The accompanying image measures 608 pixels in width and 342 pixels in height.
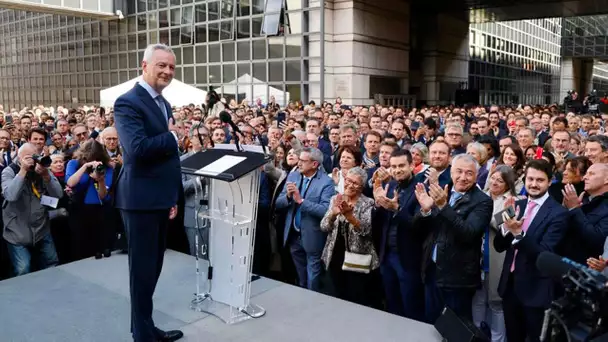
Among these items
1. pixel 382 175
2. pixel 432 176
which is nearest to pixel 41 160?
pixel 382 175

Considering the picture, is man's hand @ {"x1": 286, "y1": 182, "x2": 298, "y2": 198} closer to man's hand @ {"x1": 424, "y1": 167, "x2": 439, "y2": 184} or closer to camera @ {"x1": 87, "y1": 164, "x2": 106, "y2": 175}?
man's hand @ {"x1": 424, "y1": 167, "x2": 439, "y2": 184}

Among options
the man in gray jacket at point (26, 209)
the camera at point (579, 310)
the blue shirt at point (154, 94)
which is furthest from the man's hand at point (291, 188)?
the camera at point (579, 310)

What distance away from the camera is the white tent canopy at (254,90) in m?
21.0

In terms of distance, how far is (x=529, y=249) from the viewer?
3486 mm

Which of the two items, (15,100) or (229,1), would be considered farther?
(15,100)

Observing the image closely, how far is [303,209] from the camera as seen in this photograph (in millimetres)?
4770

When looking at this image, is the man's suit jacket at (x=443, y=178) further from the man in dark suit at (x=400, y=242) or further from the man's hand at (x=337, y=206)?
the man's hand at (x=337, y=206)

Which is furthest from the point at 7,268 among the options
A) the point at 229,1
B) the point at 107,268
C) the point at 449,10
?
the point at 449,10

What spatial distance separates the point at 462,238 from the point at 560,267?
180cm

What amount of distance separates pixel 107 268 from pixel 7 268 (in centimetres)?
131

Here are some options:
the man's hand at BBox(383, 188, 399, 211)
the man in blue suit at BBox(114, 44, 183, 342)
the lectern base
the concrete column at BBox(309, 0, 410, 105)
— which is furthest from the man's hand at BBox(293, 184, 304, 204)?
the concrete column at BBox(309, 0, 410, 105)

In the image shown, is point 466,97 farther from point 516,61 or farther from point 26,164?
point 26,164

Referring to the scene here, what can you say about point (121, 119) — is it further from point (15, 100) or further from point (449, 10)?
point (15, 100)

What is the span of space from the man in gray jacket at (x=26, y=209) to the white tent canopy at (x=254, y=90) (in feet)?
52.8
